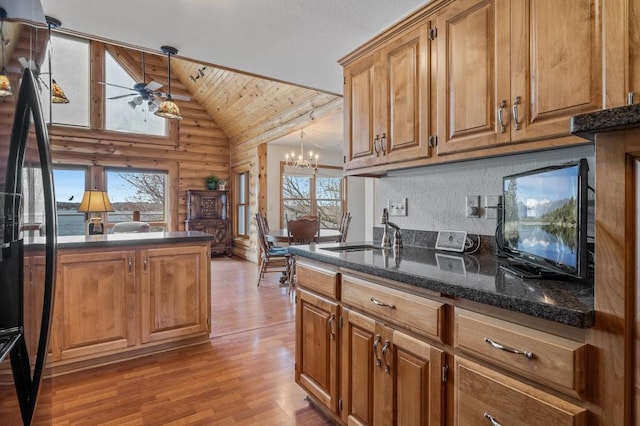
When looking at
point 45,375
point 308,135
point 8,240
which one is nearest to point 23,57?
point 8,240

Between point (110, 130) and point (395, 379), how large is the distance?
7679 millimetres

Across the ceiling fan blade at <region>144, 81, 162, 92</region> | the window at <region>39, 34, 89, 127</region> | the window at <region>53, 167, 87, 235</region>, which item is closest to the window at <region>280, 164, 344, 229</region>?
the ceiling fan blade at <region>144, 81, 162, 92</region>

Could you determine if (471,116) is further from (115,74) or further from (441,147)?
(115,74)

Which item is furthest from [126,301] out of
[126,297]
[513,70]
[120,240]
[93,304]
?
[513,70]

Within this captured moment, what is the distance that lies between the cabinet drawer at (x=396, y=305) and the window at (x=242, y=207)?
6358mm

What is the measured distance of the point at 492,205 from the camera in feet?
5.89

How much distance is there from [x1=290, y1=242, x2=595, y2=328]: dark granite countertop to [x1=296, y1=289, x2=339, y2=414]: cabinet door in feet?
0.92

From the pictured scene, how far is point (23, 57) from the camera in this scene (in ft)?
2.45

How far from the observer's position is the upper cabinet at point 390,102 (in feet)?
5.97

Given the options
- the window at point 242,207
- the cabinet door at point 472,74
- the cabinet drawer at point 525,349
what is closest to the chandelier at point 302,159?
the window at point 242,207

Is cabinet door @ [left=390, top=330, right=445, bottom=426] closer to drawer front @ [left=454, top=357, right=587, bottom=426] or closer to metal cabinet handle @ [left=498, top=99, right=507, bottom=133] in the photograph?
drawer front @ [left=454, top=357, right=587, bottom=426]

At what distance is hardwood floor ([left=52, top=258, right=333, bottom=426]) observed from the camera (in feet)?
6.25

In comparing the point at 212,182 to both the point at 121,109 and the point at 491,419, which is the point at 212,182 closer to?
the point at 121,109

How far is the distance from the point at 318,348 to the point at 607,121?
1.60m
